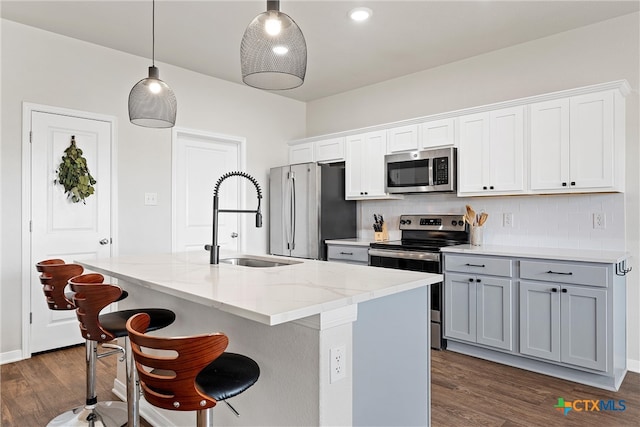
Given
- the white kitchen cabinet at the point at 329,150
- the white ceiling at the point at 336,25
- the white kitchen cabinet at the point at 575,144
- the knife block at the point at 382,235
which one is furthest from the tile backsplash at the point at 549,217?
the white ceiling at the point at 336,25

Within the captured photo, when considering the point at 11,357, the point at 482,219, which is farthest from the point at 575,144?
the point at 11,357

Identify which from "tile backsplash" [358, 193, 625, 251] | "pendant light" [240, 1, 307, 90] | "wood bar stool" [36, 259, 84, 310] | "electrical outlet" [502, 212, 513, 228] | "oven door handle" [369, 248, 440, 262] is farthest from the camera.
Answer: "electrical outlet" [502, 212, 513, 228]

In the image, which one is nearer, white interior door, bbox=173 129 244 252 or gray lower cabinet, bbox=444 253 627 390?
gray lower cabinet, bbox=444 253 627 390

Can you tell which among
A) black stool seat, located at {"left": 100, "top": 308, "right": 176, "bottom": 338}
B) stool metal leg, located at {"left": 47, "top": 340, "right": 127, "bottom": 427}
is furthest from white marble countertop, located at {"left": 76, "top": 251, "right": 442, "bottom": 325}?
stool metal leg, located at {"left": 47, "top": 340, "right": 127, "bottom": 427}

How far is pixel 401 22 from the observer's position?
3391mm

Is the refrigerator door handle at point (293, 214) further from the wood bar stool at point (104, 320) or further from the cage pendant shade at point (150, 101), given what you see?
the wood bar stool at point (104, 320)

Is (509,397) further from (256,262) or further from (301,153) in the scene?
(301,153)

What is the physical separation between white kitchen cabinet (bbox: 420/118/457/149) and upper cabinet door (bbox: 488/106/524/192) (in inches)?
14.5

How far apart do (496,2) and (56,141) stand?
379 cm

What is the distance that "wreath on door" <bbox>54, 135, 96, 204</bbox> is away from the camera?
3.64 metres

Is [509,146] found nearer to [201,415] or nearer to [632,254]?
[632,254]

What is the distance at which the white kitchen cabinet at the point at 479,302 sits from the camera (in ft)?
10.5

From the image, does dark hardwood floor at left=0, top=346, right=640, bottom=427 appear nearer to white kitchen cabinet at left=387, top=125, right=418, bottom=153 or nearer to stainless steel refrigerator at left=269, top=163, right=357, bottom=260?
stainless steel refrigerator at left=269, top=163, right=357, bottom=260

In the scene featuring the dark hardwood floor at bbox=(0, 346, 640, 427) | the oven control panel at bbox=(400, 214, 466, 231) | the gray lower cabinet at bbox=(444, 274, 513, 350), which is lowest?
the dark hardwood floor at bbox=(0, 346, 640, 427)
